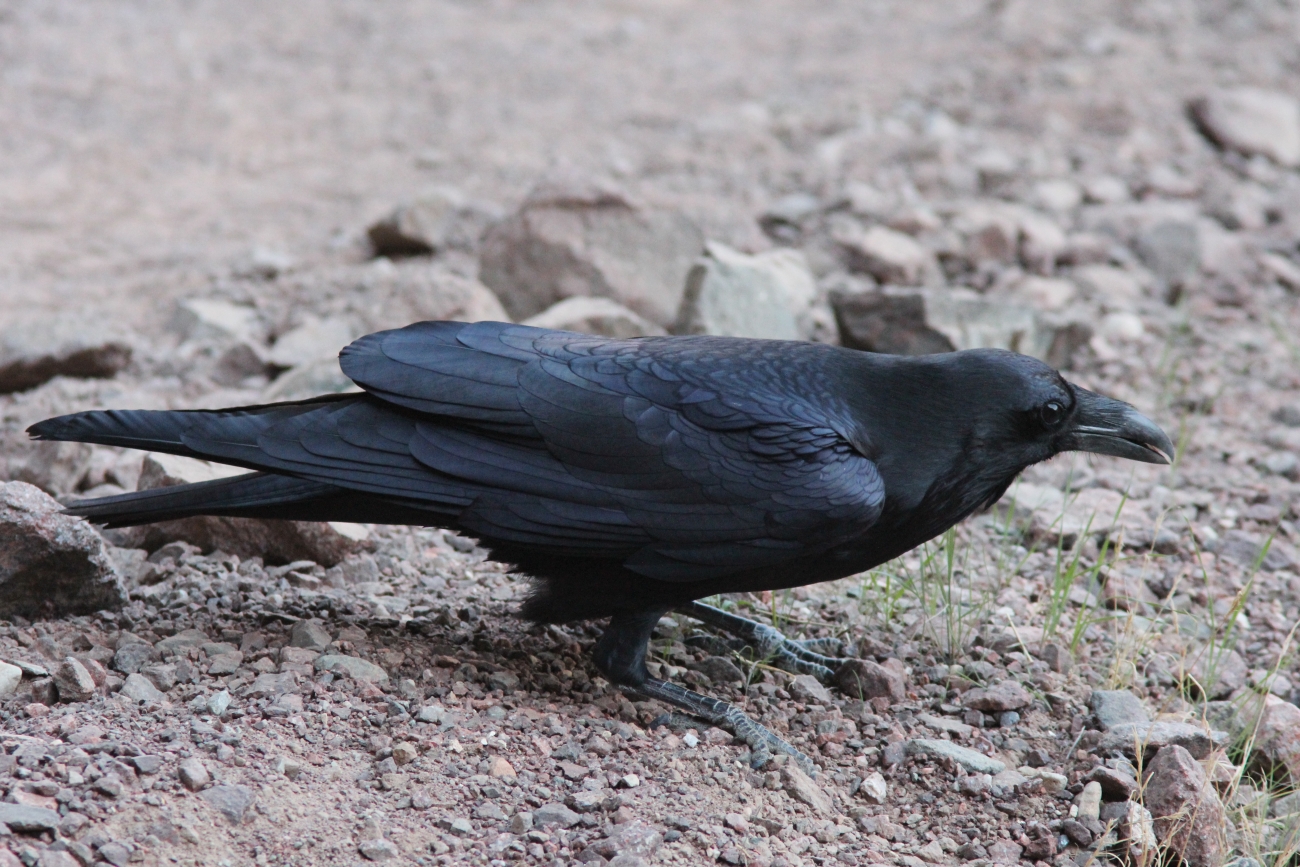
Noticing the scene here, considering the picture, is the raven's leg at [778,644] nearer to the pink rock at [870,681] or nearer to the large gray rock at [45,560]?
the pink rock at [870,681]

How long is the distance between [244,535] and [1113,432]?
2.95 m

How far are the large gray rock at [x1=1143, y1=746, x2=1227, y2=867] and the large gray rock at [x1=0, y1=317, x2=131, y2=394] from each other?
16.6 ft

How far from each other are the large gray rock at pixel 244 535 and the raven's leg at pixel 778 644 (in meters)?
1.28

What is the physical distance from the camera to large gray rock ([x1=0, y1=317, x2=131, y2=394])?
20.7 feet

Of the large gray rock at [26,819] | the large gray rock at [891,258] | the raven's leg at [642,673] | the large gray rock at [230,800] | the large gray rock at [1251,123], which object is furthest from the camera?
the large gray rock at [1251,123]

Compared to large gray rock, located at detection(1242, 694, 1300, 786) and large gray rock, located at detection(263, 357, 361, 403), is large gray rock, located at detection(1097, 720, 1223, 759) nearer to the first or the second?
large gray rock, located at detection(1242, 694, 1300, 786)

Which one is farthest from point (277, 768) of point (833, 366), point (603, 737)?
point (833, 366)

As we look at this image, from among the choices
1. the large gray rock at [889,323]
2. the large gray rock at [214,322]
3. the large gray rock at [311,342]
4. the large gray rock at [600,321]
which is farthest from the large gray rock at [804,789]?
the large gray rock at [214,322]

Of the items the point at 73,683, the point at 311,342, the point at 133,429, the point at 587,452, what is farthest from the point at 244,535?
the point at 311,342

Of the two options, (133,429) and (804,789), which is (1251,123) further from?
(133,429)

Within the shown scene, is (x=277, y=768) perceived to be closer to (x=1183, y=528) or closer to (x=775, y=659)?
(x=775, y=659)

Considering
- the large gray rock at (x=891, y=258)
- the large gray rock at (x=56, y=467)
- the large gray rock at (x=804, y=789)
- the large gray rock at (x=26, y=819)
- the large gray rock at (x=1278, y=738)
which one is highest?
Result: the large gray rock at (x=891, y=258)

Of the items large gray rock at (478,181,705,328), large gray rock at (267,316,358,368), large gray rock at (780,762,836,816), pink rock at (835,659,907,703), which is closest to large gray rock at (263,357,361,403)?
large gray rock at (267,316,358,368)

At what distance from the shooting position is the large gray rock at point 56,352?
20.7ft
